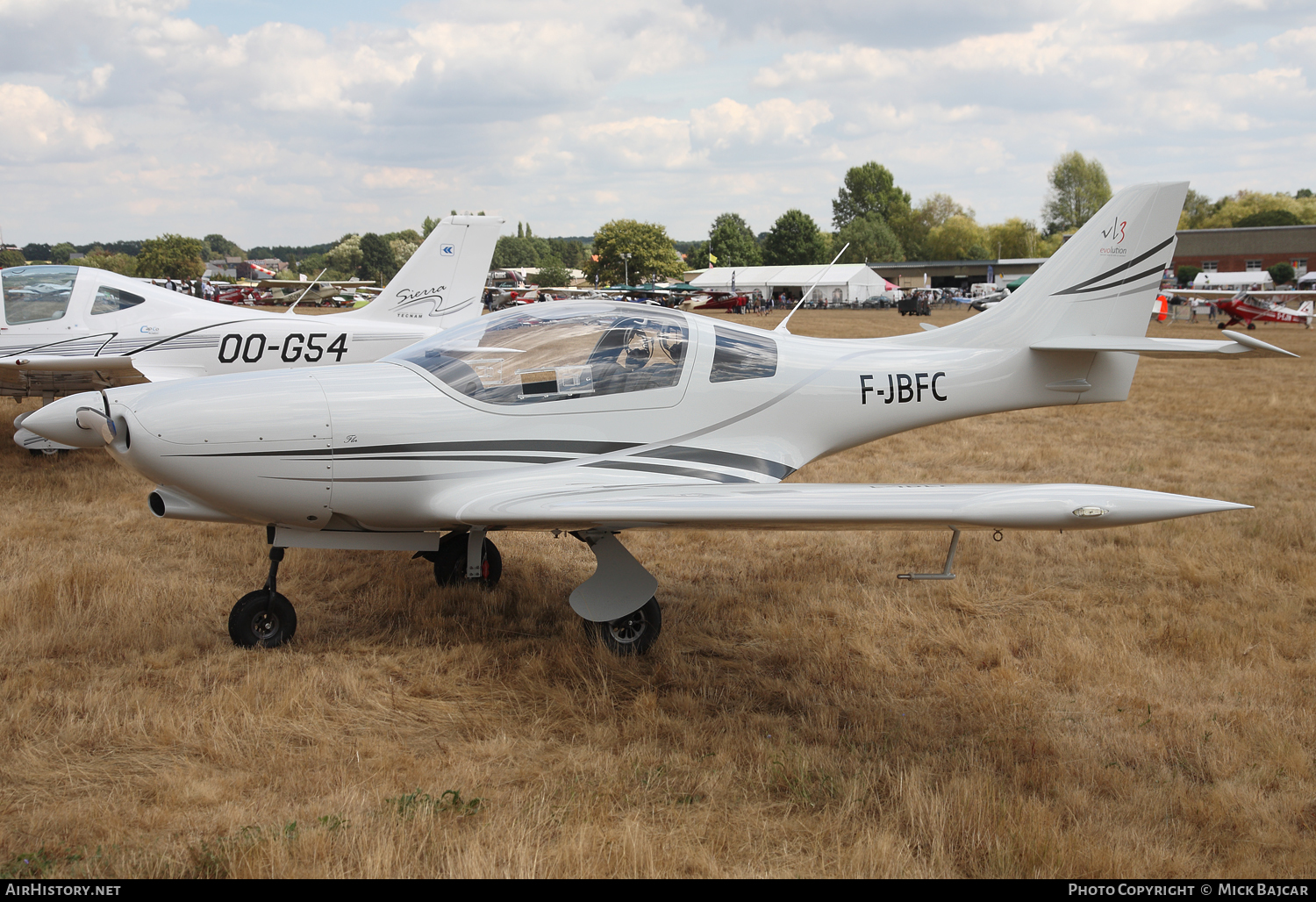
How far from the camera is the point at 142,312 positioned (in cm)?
1030

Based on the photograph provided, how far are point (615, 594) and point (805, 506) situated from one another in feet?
4.74

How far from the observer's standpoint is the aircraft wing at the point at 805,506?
344 cm

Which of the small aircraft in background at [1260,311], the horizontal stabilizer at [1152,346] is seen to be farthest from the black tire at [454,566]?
the small aircraft in background at [1260,311]

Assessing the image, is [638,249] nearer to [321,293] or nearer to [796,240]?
[796,240]

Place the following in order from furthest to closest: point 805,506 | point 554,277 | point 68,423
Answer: point 554,277
point 68,423
point 805,506

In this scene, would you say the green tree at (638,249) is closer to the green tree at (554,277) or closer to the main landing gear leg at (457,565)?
the green tree at (554,277)

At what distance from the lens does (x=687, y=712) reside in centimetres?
432

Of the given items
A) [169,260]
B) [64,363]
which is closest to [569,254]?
[169,260]

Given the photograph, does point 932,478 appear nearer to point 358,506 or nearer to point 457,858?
point 358,506

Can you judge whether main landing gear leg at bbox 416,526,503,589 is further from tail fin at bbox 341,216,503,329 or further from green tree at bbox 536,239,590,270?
green tree at bbox 536,239,590,270

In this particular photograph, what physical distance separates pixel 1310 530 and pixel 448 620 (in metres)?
6.92

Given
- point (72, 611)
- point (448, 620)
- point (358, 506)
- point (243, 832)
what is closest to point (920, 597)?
point (448, 620)

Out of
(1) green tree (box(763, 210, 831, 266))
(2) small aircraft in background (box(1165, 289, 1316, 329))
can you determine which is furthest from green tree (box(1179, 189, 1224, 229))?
(2) small aircraft in background (box(1165, 289, 1316, 329))

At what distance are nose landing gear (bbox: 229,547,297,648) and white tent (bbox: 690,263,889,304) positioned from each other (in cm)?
7204
